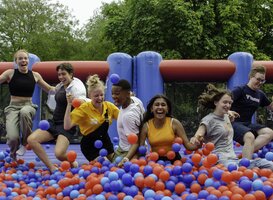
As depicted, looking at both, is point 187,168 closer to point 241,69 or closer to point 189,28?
point 241,69

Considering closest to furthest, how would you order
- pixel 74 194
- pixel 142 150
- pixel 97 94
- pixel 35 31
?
1. pixel 74 194
2. pixel 142 150
3. pixel 97 94
4. pixel 35 31

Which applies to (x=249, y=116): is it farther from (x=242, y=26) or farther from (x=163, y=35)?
(x=242, y=26)

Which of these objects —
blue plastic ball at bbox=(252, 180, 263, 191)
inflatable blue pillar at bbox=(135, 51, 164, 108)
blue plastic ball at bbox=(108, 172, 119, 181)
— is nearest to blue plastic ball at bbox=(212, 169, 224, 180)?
blue plastic ball at bbox=(252, 180, 263, 191)

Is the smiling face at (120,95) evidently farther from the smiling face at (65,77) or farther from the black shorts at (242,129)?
the black shorts at (242,129)

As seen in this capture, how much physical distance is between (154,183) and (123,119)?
3.44 feet

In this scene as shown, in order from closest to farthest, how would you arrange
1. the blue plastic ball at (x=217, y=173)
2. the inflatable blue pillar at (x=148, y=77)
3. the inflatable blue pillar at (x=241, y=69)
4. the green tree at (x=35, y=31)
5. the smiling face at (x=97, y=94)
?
the blue plastic ball at (x=217, y=173), the smiling face at (x=97, y=94), the inflatable blue pillar at (x=148, y=77), the inflatable blue pillar at (x=241, y=69), the green tree at (x=35, y=31)

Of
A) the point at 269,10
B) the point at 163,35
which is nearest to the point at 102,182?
the point at 163,35

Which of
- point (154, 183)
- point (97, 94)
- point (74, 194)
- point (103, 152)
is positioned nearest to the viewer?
point (154, 183)

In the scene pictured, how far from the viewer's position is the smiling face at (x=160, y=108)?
423 centimetres

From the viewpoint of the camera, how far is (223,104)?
4.30 meters

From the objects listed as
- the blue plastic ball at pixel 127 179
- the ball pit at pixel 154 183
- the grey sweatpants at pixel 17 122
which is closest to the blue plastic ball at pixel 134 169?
the ball pit at pixel 154 183

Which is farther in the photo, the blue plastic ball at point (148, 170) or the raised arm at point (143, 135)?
the raised arm at point (143, 135)

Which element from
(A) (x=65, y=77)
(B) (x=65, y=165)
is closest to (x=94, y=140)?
(B) (x=65, y=165)

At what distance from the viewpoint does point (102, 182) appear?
356 cm
